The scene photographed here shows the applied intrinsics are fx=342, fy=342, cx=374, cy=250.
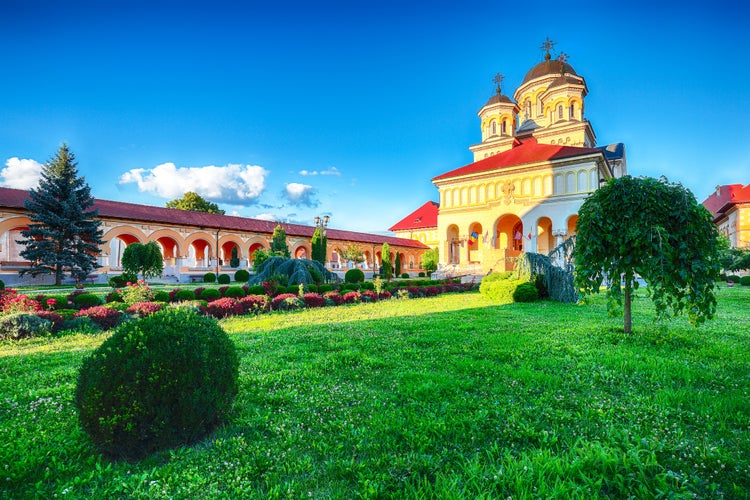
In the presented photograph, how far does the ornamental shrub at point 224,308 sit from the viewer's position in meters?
9.58

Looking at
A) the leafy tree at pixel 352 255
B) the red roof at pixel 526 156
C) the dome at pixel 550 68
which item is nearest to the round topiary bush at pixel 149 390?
the red roof at pixel 526 156

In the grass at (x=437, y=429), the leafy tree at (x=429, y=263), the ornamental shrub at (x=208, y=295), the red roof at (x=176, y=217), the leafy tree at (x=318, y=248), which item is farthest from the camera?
the leafy tree at (x=429, y=263)

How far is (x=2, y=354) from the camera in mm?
5688

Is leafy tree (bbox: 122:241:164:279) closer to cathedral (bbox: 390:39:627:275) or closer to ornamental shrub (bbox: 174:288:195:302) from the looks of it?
ornamental shrub (bbox: 174:288:195:302)

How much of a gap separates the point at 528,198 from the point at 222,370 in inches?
1288

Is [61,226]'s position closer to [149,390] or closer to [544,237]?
[149,390]

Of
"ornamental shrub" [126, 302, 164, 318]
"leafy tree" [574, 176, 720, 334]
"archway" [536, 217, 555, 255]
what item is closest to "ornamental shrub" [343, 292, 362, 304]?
"ornamental shrub" [126, 302, 164, 318]

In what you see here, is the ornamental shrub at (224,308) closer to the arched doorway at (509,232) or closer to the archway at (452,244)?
the archway at (452,244)

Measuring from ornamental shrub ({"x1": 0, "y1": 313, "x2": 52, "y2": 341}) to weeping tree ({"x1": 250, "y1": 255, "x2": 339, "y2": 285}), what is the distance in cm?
894

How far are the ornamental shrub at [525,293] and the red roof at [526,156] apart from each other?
70.8 feet

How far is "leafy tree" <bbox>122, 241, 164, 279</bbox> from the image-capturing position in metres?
16.9

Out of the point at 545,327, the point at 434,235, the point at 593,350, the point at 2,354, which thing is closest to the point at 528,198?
the point at 434,235

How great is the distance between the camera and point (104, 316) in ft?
26.5

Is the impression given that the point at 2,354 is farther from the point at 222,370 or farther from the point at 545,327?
the point at 545,327
